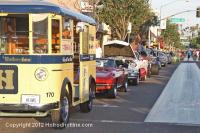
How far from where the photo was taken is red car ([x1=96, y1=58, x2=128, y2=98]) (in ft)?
60.5

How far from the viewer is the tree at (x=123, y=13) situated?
45000 mm

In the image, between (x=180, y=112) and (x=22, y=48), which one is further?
(x=180, y=112)

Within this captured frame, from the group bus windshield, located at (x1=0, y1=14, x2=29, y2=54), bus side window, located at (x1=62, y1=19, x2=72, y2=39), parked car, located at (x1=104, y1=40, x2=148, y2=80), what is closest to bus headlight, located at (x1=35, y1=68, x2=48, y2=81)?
bus windshield, located at (x1=0, y1=14, x2=29, y2=54)

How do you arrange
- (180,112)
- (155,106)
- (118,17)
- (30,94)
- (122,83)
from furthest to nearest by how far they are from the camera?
(118,17) < (122,83) < (155,106) < (180,112) < (30,94)

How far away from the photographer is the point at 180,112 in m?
14.8

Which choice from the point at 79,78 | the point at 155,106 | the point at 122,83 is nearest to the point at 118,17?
the point at 122,83

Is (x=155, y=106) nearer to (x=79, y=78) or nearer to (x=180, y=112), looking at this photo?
(x=180, y=112)

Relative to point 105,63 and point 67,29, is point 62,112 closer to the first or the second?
point 67,29

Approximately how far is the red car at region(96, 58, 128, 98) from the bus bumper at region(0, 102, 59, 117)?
287 inches

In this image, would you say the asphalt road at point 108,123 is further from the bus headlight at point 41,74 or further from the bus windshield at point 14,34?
the bus windshield at point 14,34

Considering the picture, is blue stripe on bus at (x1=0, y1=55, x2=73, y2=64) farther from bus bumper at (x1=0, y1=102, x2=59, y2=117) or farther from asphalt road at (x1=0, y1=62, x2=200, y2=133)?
asphalt road at (x1=0, y1=62, x2=200, y2=133)

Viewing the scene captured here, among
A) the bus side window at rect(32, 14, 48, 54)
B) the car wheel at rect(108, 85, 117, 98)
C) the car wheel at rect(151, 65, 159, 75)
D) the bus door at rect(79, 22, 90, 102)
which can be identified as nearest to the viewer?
the bus side window at rect(32, 14, 48, 54)

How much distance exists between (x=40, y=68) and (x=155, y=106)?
6326mm

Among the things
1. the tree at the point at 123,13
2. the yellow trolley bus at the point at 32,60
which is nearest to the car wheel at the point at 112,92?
the yellow trolley bus at the point at 32,60
